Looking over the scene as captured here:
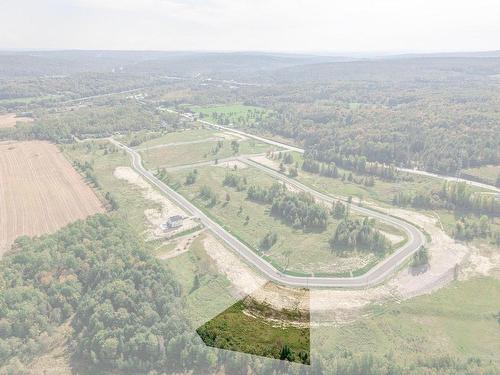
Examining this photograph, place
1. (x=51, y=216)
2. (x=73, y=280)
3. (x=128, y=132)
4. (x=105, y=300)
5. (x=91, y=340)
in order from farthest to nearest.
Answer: (x=128, y=132) → (x=51, y=216) → (x=73, y=280) → (x=105, y=300) → (x=91, y=340)

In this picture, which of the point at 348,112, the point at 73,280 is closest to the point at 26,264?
the point at 73,280

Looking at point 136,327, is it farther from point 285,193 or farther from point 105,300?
point 285,193

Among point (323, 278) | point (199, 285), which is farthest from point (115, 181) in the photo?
point (323, 278)

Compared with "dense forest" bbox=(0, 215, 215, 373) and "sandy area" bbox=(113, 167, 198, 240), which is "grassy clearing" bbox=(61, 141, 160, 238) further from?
"dense forest" bbox=(0, 215, 215, 373)

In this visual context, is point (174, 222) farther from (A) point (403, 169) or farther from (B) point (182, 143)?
(A) point (403, 169)

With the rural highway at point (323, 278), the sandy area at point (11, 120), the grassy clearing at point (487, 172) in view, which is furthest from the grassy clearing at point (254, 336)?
the sandy area at point (11, 120)

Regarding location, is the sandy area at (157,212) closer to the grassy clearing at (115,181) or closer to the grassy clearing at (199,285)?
the grassy clearing at (115,181)
